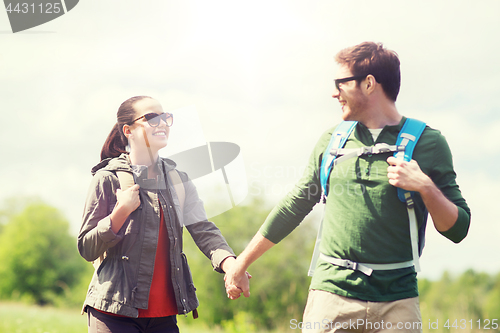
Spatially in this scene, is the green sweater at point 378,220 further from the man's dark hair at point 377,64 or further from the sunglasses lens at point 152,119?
the sunglasses lens at point 152,119

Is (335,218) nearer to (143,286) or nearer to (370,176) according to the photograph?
(370,176)

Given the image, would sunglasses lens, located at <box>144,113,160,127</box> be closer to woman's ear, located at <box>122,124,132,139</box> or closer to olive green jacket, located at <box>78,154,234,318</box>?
woman's ear, located at <box>122,124,132,139</box>

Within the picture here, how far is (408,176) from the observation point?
259cm

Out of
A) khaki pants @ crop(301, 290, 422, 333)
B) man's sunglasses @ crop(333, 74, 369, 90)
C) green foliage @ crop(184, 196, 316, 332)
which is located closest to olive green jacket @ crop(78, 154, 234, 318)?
khaki pants @ crop(301, 290, 422, 333)

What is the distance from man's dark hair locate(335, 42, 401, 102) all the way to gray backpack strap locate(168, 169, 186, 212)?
157cm

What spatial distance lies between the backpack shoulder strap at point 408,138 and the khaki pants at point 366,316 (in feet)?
2.23

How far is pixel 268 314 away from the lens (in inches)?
1378

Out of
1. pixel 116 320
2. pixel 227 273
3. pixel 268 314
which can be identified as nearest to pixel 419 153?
pixel 227 273

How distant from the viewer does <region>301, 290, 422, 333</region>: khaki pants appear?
269 centimetres

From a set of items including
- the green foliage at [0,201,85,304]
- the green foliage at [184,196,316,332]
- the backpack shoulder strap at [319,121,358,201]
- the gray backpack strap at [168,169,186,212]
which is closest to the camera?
the backpack shoulder strap at [319,121,358,201]

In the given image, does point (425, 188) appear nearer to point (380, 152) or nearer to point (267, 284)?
point (380, 152)

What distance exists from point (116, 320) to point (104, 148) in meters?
1.37

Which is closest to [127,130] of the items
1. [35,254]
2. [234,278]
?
[234,278]

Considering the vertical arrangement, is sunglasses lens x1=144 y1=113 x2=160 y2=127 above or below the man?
above
